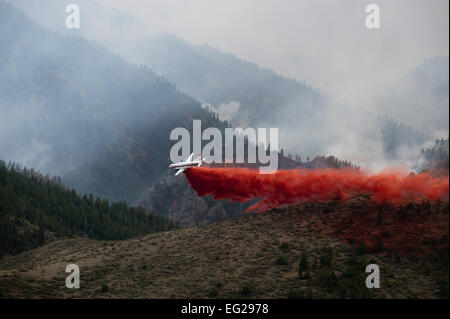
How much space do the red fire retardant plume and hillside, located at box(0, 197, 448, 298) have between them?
2.27 m

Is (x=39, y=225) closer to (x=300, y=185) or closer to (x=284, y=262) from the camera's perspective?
(x=300, y=185)

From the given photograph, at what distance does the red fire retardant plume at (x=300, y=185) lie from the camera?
2334 inches

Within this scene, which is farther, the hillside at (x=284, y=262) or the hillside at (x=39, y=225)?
the hillside at (x=39, y=225)

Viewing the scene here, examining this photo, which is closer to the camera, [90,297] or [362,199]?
[90,297]

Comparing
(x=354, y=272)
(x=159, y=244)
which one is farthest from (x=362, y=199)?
(x=159, y=244)

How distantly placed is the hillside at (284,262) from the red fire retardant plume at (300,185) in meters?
2.27

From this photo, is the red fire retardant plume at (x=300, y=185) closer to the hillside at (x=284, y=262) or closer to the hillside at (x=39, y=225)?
the hillside at (x=284, y=262)

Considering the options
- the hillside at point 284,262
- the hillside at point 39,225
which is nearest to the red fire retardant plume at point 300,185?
the hillside at point 284,262

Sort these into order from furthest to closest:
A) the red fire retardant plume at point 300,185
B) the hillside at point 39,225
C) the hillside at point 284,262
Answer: the hillside at point 39,225 < the red fire retardant plume at point 300,185 < the hillside at point 284,262

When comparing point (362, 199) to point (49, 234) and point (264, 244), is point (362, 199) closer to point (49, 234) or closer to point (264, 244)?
point (264, 244)

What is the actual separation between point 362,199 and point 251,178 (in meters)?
18.8
